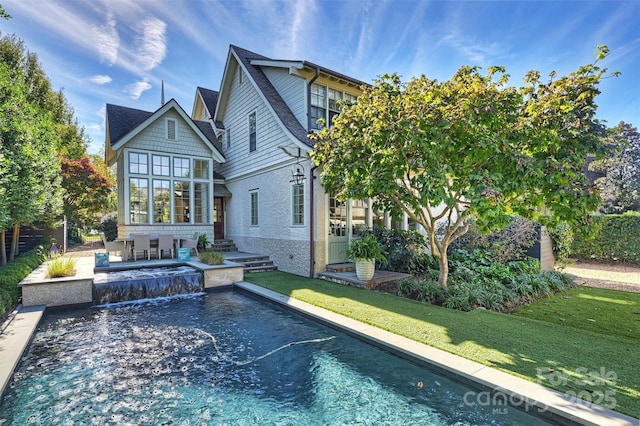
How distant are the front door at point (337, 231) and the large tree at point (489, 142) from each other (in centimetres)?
341

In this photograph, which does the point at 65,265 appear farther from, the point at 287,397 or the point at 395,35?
the point at 395,35

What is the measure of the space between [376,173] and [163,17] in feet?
32.9

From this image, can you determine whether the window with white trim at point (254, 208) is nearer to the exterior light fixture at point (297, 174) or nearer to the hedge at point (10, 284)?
the exterior light fixture at point (297, 174)

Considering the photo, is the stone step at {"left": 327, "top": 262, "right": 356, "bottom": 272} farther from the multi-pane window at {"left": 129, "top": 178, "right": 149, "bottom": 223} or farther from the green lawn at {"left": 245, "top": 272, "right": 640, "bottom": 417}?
the multi-pane window at {"left": 129, "top": 178, "right": 149, "bottom": 223}

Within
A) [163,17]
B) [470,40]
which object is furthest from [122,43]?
[470,40]

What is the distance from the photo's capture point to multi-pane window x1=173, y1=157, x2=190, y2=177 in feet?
43.5

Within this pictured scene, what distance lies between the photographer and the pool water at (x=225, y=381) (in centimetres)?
331

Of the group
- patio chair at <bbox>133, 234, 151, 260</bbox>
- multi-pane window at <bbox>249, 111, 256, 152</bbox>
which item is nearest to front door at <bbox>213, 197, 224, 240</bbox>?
multi-pane window at <bbox>249, 111, 256, 152</bbox>

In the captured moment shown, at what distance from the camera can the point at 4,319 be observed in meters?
5.93

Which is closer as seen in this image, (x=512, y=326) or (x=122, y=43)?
(x=512, y=326)

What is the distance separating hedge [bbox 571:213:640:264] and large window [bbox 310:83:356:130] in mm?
12233

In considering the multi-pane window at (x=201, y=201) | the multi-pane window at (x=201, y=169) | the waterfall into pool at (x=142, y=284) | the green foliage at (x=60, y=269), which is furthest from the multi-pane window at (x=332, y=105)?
the green foliage at (x=60, y=269)

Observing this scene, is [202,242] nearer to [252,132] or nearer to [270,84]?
[252,132]

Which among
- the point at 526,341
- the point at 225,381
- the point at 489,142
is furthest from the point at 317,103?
the point at 225,381
